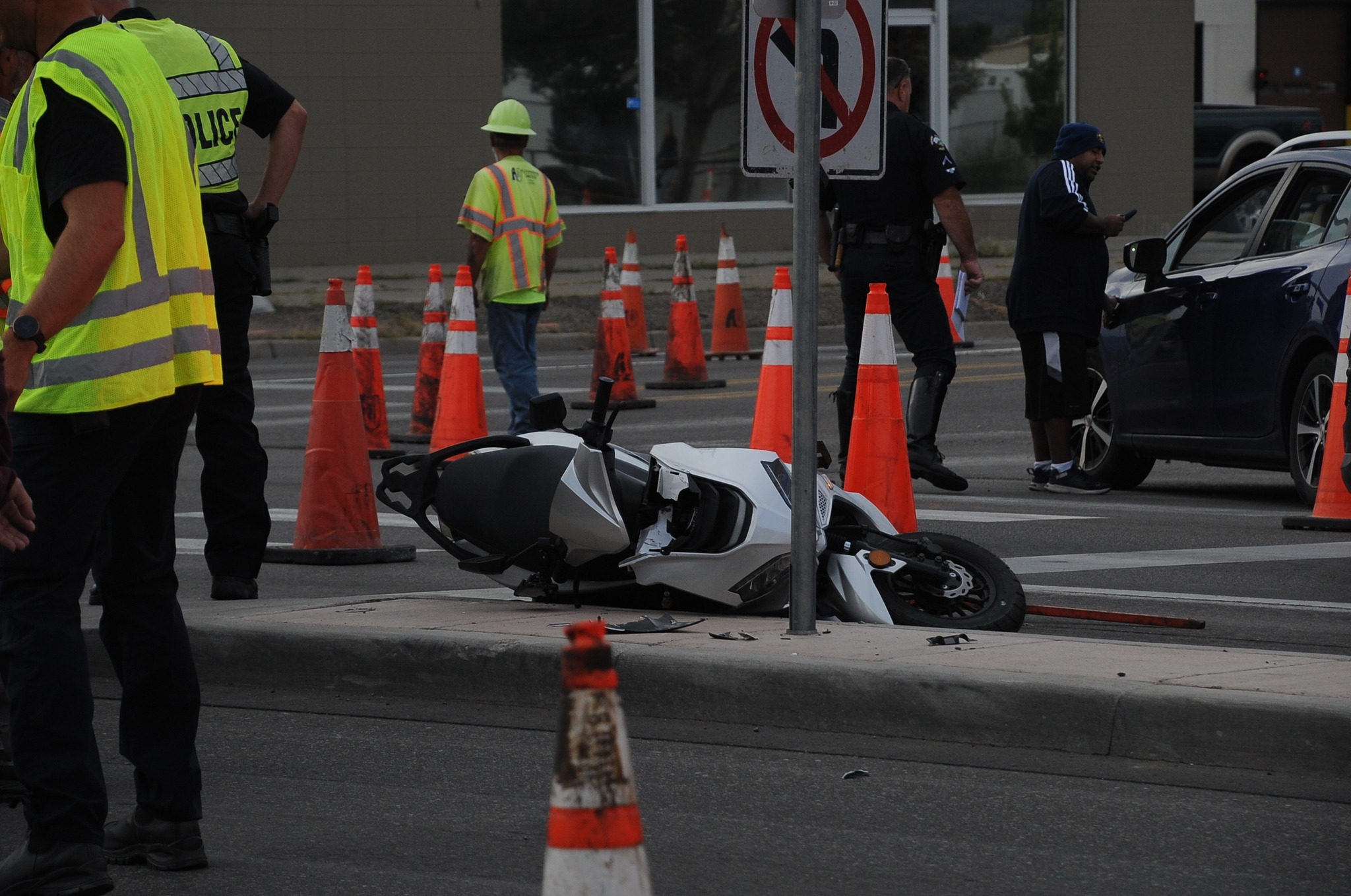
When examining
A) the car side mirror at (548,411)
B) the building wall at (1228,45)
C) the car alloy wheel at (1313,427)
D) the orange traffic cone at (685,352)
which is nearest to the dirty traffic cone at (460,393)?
the car alloy wheel at (1313,427)

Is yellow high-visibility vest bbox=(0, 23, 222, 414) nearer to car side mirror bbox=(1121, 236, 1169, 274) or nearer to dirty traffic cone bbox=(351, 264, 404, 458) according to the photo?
car side mirror bbox=(1121, 236, 1169, 274)

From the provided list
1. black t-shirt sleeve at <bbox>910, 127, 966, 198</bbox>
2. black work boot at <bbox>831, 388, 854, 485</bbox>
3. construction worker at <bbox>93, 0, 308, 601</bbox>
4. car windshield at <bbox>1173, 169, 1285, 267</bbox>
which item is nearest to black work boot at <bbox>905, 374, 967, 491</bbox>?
black work boot at <bbox>831, 388, 854, 485</bbox>

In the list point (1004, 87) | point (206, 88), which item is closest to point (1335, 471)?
point (206, 88)

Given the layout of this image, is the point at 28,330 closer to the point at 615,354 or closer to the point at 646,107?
the point at 615,354

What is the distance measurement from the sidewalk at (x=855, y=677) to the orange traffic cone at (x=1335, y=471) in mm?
3202

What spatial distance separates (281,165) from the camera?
7.00 meters

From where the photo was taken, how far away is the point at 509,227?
1171 cm

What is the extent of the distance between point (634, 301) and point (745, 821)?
13.0 meters

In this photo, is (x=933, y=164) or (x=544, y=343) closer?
(x=933, y=164)

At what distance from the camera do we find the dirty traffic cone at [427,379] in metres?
12.6

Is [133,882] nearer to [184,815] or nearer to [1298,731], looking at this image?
[184,815]

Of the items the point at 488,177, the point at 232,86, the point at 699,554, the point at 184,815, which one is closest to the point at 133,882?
the point at 184,815

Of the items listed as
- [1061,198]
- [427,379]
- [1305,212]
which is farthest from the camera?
[427,379]

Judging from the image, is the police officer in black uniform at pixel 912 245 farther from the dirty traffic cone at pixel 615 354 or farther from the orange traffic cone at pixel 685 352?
the orange traffic cone at pixel 685 352
